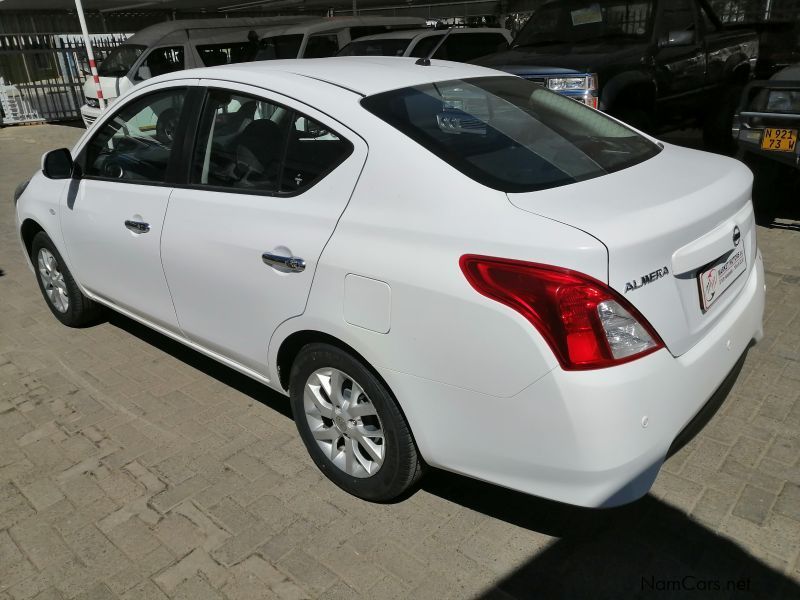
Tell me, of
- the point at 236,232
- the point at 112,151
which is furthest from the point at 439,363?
the point at 112,151

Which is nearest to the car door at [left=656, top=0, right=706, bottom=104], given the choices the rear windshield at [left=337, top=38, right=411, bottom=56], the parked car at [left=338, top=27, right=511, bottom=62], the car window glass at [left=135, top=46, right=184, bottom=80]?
the parked car at [left=338, top=27, right=511, bottom=62]

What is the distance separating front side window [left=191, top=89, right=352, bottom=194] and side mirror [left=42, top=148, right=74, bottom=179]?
119 cm

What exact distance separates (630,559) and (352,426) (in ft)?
3.69

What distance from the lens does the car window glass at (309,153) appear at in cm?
252

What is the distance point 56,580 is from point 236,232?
148 centimetres

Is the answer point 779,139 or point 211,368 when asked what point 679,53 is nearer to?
point 779,139

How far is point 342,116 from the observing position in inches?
98.7

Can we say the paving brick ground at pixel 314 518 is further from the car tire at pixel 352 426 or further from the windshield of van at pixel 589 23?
the windshield of van at pixel 589 23

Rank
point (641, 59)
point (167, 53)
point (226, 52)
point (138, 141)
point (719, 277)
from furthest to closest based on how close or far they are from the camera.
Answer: point (226, 52) → point (167, 53) → point (641, 59) → point (138, 141) → point (719, 277)

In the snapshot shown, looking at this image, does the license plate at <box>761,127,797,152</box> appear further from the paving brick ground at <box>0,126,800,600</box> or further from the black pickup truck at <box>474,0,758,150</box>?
the paving brick ground at <box>0,126,800,600</box>

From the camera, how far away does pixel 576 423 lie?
192cm

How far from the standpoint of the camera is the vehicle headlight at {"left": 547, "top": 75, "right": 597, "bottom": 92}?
6.13 meters

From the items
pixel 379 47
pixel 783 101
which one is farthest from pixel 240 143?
pixel 379 47

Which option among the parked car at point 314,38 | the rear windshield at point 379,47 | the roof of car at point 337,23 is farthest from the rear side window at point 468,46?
the roof of car at point 337,23
